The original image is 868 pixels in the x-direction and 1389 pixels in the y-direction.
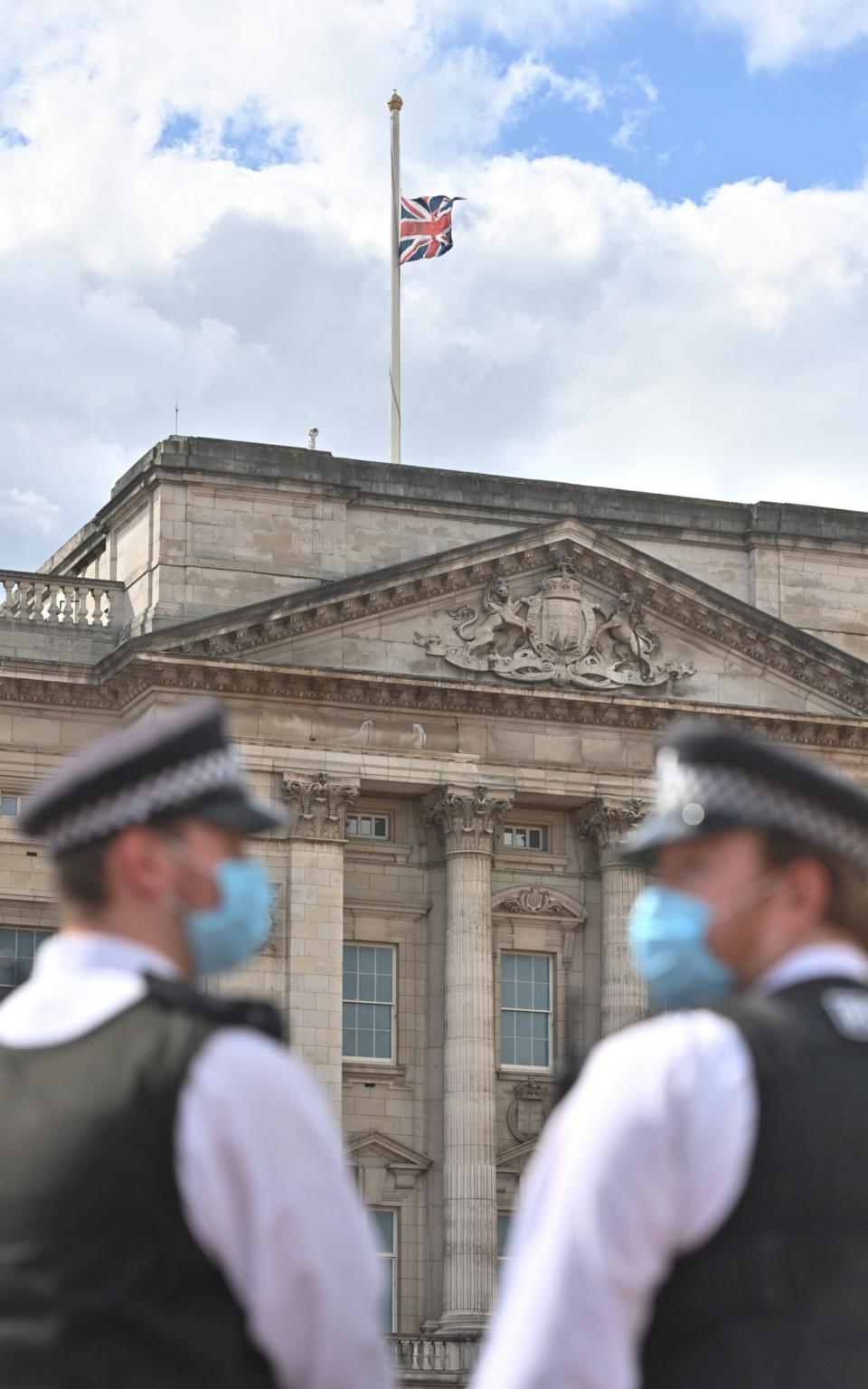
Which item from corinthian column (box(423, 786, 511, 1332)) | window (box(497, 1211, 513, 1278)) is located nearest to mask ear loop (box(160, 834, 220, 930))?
corinthian column (box(423, 786, 511, 1332))

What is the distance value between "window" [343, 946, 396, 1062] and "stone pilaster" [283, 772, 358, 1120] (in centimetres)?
86

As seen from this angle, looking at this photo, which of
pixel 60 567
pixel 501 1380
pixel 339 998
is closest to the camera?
pixel 501 1380

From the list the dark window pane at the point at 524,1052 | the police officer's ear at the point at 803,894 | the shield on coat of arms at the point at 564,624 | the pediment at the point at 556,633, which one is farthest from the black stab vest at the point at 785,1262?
the shield on coat of arms at the point at 564,624

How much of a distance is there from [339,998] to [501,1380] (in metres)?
40.1

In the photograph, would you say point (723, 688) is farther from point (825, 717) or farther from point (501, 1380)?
point (501, 1380)

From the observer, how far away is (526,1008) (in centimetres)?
4719

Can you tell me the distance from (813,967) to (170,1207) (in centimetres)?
128

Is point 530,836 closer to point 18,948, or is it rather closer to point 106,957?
point 18,948

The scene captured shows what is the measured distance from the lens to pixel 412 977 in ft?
152

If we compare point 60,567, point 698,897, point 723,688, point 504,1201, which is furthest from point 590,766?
point 698,897

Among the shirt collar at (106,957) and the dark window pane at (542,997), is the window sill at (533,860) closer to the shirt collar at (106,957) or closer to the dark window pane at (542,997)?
the dark window pane at (542,997)

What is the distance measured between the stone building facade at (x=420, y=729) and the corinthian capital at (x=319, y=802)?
42mm

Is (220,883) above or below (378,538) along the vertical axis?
below

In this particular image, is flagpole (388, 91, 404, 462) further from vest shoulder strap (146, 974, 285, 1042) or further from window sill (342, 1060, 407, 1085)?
vest shoulder strap (146, 974, 285, 1042)
